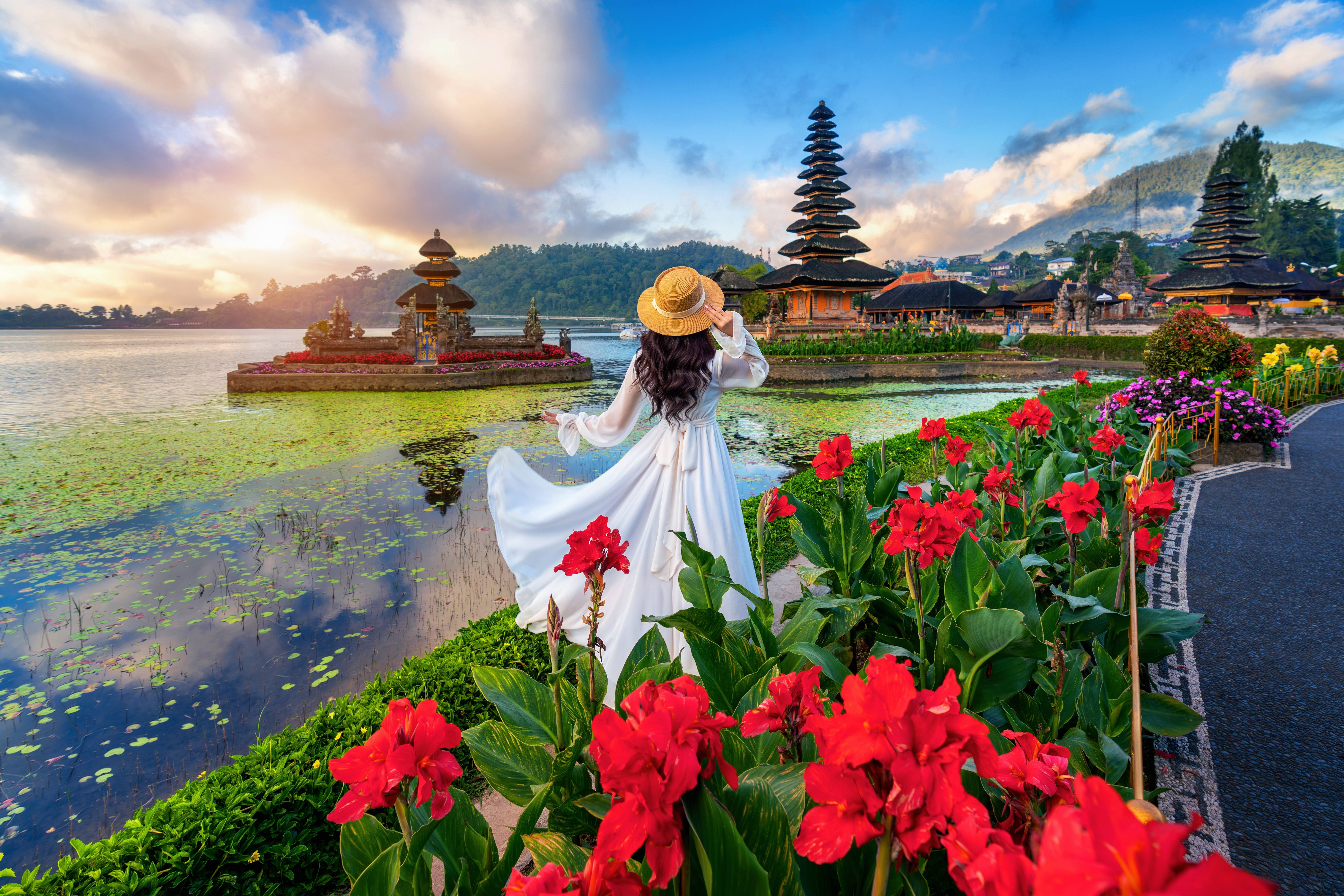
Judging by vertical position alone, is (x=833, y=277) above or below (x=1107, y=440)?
above

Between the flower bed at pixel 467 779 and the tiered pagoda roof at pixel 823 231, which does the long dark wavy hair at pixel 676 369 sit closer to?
the flower bed at pixel 467 779

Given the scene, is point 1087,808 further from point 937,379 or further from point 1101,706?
point 937,379

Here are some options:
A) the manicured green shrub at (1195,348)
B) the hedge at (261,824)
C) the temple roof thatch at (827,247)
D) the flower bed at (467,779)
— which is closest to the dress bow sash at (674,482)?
the flower bed at (467,779)

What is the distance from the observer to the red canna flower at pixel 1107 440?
324 cm

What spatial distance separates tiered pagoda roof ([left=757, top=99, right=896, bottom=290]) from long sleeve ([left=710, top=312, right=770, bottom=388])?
2535cm

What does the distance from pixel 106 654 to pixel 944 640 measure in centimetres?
406

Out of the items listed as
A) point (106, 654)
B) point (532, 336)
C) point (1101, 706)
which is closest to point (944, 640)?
point (1101, 706)

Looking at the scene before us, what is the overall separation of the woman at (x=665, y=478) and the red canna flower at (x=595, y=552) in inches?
33.9

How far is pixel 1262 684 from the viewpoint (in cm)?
249

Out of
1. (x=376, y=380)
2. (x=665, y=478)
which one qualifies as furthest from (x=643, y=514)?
(x=376, y=380)

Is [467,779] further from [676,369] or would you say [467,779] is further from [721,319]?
[721,319]

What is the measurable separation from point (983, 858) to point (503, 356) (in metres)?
19.8

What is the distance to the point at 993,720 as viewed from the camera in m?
1.56

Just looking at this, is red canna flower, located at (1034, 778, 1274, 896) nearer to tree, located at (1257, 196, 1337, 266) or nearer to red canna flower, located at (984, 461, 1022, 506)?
red canna flower, located at (984, 461, 1022, 506)
